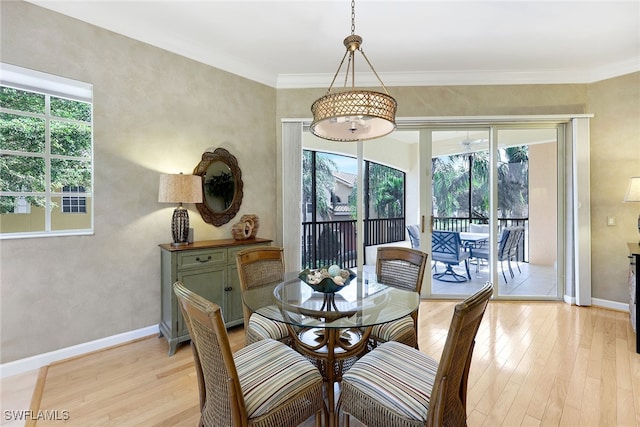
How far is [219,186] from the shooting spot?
3414 mm

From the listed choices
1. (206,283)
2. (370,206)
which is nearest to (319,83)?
(370,206)

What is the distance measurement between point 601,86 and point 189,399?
5430 millimetres

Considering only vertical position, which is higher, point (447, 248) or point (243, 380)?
point (447, 248)

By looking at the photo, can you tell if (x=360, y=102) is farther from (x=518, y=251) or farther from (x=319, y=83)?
(x=518, y=251)

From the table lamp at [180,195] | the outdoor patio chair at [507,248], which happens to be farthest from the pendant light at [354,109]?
the outdoor patio chair at [507,248]

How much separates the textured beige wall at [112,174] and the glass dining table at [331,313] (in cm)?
145

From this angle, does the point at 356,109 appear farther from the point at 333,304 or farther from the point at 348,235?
the point at 348,235

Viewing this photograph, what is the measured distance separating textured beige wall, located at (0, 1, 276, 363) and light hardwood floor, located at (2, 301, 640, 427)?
1.21 ft

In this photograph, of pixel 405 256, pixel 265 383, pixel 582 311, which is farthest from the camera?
pixel 582 311

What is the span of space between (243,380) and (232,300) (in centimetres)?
165

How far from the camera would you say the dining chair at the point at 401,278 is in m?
2.01

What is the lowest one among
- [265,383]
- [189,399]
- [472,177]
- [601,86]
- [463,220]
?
[189,399]

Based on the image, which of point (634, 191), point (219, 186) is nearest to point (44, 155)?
point (219, 186)

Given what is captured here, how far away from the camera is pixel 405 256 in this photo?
93.9 inches
